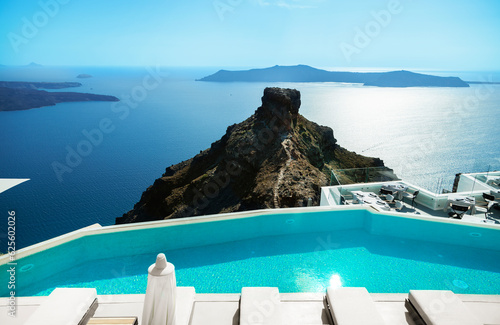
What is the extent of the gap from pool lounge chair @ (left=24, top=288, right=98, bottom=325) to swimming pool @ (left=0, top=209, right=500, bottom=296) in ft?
5.02

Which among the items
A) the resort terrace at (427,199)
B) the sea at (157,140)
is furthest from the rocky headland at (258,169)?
the sea at (157,140)

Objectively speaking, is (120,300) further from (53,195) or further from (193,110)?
(193,110)

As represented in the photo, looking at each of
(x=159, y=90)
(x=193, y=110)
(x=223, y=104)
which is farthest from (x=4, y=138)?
(x=159, y=90)

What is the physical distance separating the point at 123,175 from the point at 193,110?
217 feet

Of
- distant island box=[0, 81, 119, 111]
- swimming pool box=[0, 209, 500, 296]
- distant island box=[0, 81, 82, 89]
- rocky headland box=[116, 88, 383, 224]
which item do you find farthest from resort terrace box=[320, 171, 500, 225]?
distant island box=[0, 81, 82, 89]

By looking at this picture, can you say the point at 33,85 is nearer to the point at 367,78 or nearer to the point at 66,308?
the point at 367,78

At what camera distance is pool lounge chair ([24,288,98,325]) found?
2.55m

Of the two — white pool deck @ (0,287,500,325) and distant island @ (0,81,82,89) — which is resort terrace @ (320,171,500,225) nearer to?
white pool deck @ (0,287,500,325)

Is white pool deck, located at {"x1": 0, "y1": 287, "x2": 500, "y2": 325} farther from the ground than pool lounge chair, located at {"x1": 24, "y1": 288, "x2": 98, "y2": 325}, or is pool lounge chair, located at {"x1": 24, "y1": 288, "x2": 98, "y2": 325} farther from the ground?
pool lounge chair, located at {"x1": 24, "y1": 288, "x2": 98, "y2": 325}

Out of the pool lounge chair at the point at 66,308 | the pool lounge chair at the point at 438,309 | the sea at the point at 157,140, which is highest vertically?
the pool lounge chair at the point at 438,309

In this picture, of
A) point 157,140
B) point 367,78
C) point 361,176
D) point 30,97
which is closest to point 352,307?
point 361,176

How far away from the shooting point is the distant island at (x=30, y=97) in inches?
4936

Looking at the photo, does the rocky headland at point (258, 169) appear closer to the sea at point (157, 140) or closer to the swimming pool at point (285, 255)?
the swimming pool at point (285, 255)

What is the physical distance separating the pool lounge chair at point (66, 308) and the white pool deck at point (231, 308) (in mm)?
246
